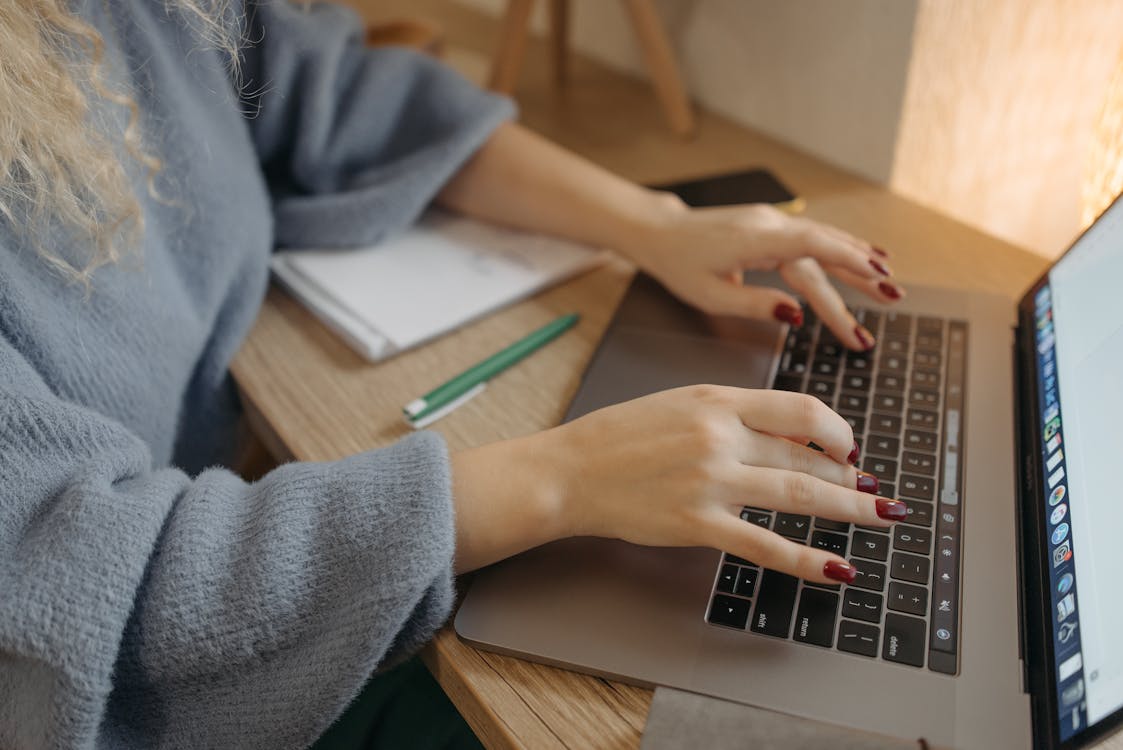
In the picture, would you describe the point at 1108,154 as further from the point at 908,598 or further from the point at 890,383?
the point at 908,598

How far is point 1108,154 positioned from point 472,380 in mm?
490

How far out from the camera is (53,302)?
53cm

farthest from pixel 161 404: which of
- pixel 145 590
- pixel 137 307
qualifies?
pixel 145 590

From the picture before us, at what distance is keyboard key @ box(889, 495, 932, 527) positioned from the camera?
20.2 inches

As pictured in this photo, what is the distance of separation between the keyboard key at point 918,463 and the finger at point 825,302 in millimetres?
112

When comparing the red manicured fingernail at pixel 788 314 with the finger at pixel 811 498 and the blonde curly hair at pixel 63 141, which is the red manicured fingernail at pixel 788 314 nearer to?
the finger at pixel 811 498

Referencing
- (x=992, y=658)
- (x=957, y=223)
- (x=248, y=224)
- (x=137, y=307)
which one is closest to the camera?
(x=992, y=658)

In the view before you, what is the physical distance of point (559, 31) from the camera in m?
1.09

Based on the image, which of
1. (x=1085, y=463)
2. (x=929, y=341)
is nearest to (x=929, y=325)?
(x=929, y=341)

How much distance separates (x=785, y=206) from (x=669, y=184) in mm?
114

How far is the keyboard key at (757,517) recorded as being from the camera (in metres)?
0.51

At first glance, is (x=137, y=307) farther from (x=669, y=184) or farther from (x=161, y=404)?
(x=669, y=184)

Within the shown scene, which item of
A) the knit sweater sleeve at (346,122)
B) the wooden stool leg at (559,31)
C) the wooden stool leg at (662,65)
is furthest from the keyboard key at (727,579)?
the wooden stool leg at (559,31)

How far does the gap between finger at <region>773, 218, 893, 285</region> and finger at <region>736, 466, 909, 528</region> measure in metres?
0.25
